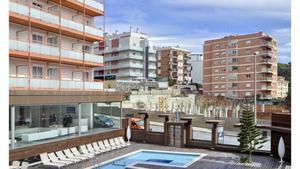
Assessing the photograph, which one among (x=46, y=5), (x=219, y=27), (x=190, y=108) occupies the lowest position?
(x=190, y=108)

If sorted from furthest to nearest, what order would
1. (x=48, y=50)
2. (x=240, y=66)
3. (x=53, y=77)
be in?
(x=240, y=66)
(x=53, y=77)
(x=48, y=50)

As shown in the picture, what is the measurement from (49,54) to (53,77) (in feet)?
4.71

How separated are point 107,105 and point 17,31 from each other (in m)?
5.16

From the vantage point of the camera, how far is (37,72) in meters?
14.8

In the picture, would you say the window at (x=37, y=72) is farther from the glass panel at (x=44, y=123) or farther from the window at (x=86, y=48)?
the glass panel at (x=44, y=123)

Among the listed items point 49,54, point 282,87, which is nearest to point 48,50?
point 49,54

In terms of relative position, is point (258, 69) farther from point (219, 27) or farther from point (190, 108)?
point (219, 27)

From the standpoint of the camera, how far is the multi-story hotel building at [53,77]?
8.97m

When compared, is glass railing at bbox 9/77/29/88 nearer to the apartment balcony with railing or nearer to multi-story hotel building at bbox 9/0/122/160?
multi-story hotel building at bbox 9/0/122/160

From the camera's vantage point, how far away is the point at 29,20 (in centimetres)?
1312

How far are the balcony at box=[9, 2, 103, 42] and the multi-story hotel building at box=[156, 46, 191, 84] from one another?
1549 inches

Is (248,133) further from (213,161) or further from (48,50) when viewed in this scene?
(48,50)

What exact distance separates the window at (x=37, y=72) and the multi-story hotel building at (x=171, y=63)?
43.0 m
